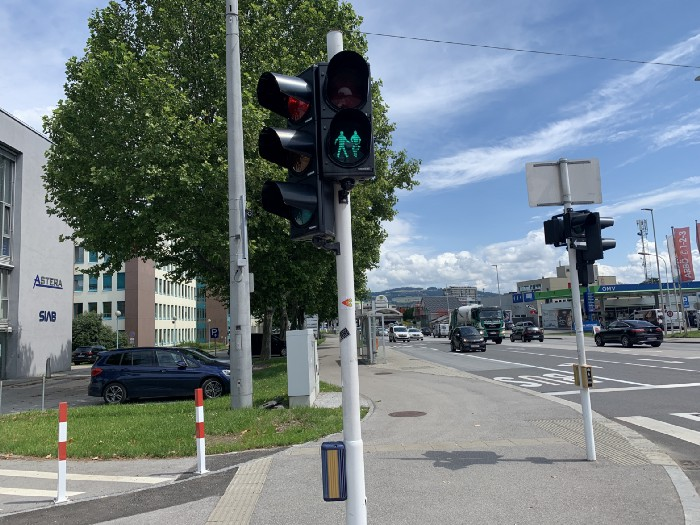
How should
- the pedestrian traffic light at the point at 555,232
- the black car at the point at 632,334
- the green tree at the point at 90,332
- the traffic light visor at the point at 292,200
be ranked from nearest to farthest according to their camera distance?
the traffic light visor at the point at 292,200 → the pedestrian traffic light at the point at 555,232 → the black car at the point at 632,334 → the green tree at the point at 90,332

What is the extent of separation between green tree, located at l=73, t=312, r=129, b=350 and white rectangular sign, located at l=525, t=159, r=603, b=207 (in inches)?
2186

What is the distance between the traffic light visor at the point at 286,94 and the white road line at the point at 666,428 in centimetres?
754

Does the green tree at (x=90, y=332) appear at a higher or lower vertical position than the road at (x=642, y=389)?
higher

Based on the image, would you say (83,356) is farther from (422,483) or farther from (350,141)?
(350,141)

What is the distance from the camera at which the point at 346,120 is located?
3557mm

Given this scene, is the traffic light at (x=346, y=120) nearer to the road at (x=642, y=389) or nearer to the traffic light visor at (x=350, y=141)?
the traffic light visor at (x=350, y=141)

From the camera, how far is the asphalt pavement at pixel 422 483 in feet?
17.0

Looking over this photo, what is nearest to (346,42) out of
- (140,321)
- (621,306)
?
(140,321)

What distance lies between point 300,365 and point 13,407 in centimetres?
1037

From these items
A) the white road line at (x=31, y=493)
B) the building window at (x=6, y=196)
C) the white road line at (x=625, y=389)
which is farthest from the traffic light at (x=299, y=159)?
the building window at (x=6, y=196)

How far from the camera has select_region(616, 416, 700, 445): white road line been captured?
829cm

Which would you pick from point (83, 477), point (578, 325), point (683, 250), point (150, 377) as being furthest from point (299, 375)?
point (683, 250)

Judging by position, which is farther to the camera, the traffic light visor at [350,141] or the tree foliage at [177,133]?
the tree foliage at [177,133]

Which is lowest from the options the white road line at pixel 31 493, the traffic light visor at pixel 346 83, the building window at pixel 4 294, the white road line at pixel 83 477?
the white road line at pixel 83 477
